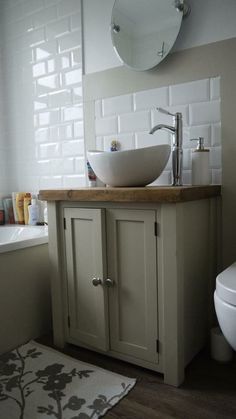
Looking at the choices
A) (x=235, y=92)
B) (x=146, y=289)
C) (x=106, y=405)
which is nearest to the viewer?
(x=106, y=405)

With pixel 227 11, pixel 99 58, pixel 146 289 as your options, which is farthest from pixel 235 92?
pixel 146 289

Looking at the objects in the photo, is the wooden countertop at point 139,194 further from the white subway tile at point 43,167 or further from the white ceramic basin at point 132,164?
the white subway tile at point 43,167

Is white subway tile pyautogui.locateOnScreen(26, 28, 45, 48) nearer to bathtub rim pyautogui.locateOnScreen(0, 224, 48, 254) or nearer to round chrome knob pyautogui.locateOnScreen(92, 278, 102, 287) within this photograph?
bathtub rim pyautogui.locateOnScreen(0, 224, 48, 254)

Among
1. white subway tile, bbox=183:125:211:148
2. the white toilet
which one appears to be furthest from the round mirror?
the white toilet

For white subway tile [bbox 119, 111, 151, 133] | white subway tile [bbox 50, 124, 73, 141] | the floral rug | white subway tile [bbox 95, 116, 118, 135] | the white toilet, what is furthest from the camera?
white subway tile [bbox 50, 124, 73, 141]

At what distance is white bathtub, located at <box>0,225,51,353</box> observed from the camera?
1.57 metres

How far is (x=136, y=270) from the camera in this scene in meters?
1.34

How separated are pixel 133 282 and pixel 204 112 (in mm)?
856

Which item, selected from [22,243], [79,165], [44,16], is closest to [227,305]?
[22,243]

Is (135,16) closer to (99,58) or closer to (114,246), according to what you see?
(99,58)

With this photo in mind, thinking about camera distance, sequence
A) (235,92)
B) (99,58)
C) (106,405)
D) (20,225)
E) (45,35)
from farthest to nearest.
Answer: (20,225)
(45,35)
(99,58)
(235,92)
(106,405)

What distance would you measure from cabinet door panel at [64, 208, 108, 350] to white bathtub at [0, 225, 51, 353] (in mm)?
262

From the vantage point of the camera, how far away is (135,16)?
5.53ft

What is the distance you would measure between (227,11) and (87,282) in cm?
137
